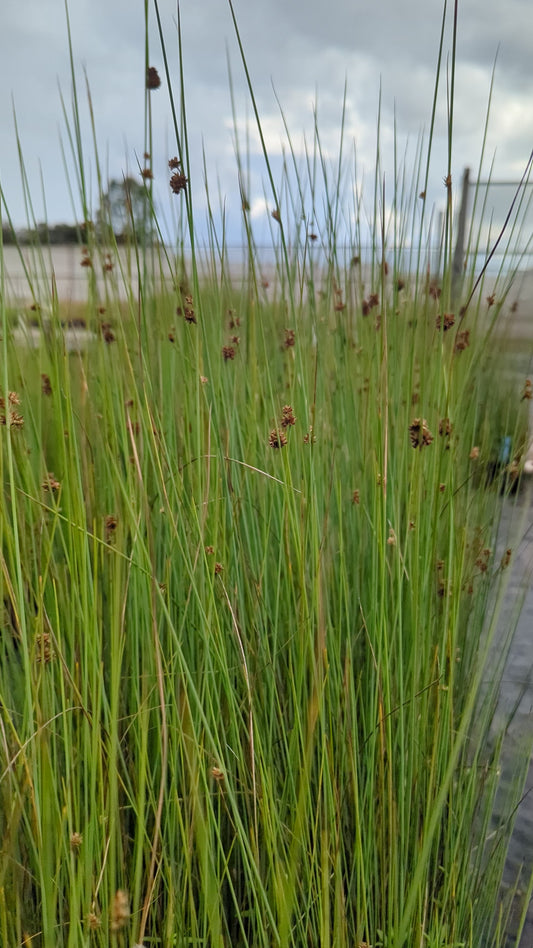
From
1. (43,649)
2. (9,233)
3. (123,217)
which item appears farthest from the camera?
(9,233)

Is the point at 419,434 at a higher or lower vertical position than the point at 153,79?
lower

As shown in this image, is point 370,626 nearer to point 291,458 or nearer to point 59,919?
point 291,458

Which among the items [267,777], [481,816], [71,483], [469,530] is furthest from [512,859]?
[71,483]

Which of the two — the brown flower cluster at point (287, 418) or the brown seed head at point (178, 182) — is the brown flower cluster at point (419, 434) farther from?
the brown seed head at point (178, 182)

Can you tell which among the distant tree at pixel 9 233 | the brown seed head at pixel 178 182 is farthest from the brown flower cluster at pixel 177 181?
the distant tree at pixel 9 233

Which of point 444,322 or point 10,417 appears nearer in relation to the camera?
point 10,417

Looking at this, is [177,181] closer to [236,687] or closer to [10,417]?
[10,417]

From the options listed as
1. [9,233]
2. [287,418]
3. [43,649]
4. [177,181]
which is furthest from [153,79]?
[9,233]

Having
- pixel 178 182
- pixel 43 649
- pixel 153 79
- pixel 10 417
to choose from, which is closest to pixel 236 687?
pixel 43 649

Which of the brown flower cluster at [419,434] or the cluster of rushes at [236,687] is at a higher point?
the brown flower cluster at [419,434]

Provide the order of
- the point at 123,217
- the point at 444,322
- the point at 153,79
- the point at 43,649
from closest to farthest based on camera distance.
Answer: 1. the point at 43,649
2. the point at 153,79
3. the point at 444,322
4. the point at 123,217

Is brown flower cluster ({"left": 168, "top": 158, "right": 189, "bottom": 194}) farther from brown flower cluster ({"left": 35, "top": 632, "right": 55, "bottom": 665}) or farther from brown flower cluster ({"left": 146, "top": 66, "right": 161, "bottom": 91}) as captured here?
brown flower cluster ({"left": 35, "top": 632, "right": 55, "bottom": 665})

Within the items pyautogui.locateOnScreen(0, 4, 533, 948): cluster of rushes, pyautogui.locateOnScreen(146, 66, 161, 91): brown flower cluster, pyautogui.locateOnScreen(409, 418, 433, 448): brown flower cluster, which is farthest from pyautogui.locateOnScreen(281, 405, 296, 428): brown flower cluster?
pyautogui.locateOnScreen(146, 66, 161, 91): brown flower cluster

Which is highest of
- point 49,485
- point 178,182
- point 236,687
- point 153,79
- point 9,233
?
point 153,79
